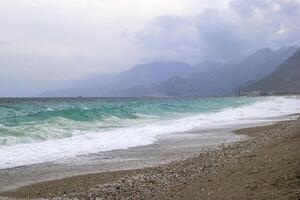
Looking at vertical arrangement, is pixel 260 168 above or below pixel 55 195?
above

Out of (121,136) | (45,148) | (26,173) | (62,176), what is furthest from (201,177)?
(121,136)

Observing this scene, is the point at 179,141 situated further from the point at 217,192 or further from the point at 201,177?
the point at 217,192

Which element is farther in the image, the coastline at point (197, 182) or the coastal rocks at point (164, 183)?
the coastal rocks at point (164, 183)

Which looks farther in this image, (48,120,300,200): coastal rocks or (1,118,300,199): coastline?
(48,120,300,200): coastal rocks

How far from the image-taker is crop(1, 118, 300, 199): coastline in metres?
9.22

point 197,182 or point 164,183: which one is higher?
point 197,182

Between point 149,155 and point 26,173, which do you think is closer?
point 26,173

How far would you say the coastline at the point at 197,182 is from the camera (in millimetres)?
9219

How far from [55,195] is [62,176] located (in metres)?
2.65

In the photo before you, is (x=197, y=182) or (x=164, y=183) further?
(x=164, y=183)

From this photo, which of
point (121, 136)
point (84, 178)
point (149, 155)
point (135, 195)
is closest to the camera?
point (135, 195)

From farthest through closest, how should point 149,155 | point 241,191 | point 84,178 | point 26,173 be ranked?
point 149,155, point 26,173, point 84,178, point 241,191

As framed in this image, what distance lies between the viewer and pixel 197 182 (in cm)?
1095

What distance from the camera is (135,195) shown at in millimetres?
10383
